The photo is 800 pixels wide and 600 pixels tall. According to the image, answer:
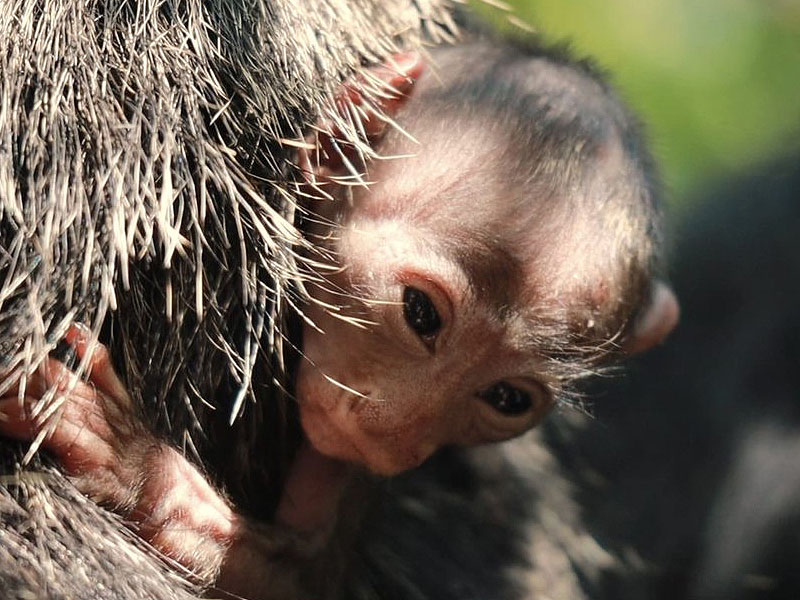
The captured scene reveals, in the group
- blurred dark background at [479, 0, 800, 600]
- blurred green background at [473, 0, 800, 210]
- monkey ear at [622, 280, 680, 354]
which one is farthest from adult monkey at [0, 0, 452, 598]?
blurred green background at [473, 0, 800, 210]

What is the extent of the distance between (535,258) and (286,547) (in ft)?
1.90

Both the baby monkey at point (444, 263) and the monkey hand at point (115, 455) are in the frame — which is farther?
the baby monkey at point (444, 263)

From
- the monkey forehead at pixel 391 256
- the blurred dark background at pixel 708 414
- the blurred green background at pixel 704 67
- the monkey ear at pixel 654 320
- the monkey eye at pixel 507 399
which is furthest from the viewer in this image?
the blurred green background at pixel 704 67

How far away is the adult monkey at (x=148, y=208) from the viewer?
1.59m

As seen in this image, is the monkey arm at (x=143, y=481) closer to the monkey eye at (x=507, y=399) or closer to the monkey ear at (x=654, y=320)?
the monkey eye at (x=507, y=399)

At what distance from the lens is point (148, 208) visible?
1642 millimetres

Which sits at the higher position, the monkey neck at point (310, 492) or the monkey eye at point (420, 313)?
the monkey eye at point (420, 313)

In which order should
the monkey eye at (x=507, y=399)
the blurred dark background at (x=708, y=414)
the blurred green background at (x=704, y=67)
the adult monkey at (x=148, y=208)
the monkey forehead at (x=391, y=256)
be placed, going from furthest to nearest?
the blurred green background at (x=704, y=67)
the blurred dark background at (x=708, y=414)
the monkey eye at (x=507, y=399)
the monkey forehead at (x=391, y=256)
the adult monkey at (x=148, y=208)

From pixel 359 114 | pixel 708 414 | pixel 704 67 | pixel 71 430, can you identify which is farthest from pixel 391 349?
pixel 704 67

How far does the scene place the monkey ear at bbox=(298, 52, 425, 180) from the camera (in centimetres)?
181

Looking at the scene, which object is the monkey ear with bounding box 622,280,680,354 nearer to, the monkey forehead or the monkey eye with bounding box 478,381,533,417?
the monkey eye with bounding box 478,381,533,417

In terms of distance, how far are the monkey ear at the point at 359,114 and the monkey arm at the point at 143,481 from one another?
1.40ft

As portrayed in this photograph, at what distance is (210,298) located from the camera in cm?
175

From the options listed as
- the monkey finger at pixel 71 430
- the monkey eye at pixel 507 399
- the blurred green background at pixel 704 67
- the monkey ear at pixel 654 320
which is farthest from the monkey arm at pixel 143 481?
the blurred green background at pixel 704 67
